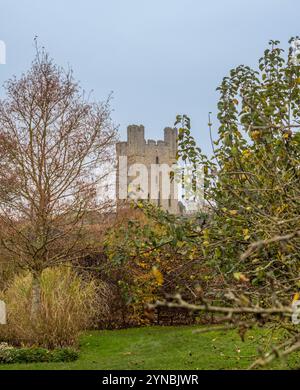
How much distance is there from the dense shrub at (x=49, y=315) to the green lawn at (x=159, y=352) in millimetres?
652

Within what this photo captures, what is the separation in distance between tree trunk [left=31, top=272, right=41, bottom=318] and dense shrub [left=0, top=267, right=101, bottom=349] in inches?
3.4

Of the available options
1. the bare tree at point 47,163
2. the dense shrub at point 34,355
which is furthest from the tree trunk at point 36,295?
the dense shrub at point 34,355

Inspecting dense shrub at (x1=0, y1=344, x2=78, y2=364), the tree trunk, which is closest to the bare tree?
the tree trunk

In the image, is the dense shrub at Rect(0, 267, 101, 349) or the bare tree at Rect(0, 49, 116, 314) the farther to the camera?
the bare tree at Rect(0, 49, 116, 314)

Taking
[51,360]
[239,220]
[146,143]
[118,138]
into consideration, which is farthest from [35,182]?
[146,143]

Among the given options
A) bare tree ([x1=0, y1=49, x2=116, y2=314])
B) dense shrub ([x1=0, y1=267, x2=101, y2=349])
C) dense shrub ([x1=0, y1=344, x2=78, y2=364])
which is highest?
bare tree ([x1=0, y1=49, x2=116, y2=314])

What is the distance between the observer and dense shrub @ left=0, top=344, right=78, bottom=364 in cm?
1180

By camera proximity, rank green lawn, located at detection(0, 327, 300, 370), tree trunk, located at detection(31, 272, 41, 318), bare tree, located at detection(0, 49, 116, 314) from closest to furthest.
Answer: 1. green lawn, located at detection(0, 327, 300, 370)
2. tree trunk, located at detection(31, 272, 41, 318)
3. bare tree, located at detection(0, 49, 116, 314)

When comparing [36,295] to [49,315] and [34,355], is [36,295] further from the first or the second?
[34,355]

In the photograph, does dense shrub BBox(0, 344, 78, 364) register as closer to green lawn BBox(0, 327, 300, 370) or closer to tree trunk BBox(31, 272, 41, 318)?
green lawn BBox(0, 327, 300, 370)

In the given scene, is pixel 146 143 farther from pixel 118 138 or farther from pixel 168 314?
pixel 118 138

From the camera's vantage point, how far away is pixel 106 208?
14.7m

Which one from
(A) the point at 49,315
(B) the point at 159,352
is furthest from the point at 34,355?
(B) the point at 159,352

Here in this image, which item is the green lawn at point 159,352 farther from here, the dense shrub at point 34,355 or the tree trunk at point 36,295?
the tree trunk at point 36,295
